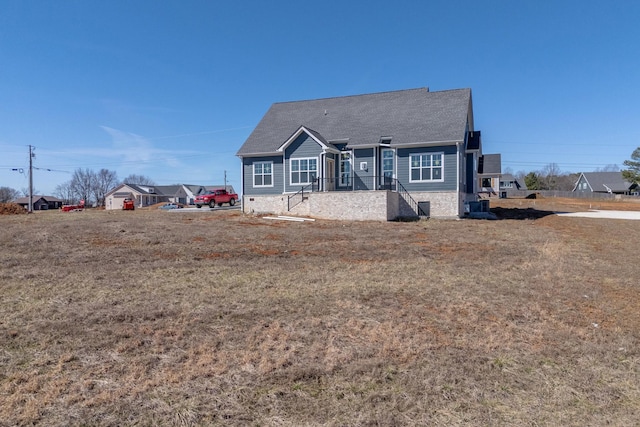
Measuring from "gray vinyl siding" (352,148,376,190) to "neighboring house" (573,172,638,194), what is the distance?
256 ft

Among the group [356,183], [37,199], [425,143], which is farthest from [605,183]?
[37,199]

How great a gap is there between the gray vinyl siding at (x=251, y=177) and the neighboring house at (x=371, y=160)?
0.06m

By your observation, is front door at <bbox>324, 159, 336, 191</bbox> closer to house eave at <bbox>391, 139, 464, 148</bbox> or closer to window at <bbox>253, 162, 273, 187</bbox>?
window at <bbox>253, 162, 273, 187</bbox>

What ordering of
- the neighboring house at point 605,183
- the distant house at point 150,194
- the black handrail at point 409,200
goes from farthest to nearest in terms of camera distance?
the neighboring house at point 605,183
the distant house at point 150,194
the black handrail at point 409,200

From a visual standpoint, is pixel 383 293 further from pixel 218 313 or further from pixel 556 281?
pixel 556 281

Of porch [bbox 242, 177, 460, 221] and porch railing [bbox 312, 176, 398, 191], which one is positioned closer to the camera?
porch [bbox 242, 177, 460, 221]

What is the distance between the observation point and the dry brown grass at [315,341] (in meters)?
3.32

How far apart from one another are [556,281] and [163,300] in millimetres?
7384

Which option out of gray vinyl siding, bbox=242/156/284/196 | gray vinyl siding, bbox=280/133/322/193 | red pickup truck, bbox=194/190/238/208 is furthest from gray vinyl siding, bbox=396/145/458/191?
red pickup truck, bbox=194/190/238/208

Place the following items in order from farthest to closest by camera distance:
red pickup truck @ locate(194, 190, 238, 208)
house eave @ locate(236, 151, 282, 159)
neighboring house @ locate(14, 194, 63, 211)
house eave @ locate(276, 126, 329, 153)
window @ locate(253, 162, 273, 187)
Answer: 1. neighboring house @ locate(14, 194, 63, 211)
2. red pickup truck @ locate(194, 190, 238, 208)
3. window @ locate(253, 162, 273, 187)
4. house eave @ locate(236, 151, 282, 159)
5. house eave @ locate(276, 126, 329, 153)

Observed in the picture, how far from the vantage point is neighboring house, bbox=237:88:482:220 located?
21.3 metres

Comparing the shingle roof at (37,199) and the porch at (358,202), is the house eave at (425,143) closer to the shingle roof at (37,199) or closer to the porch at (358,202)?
the porch at (358,202)

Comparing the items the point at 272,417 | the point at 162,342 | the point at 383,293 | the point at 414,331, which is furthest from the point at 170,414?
the point at 383,293

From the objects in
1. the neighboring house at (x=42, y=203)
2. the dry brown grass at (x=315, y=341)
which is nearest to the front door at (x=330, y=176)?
the dry brown grass at (x=315, y=341)
